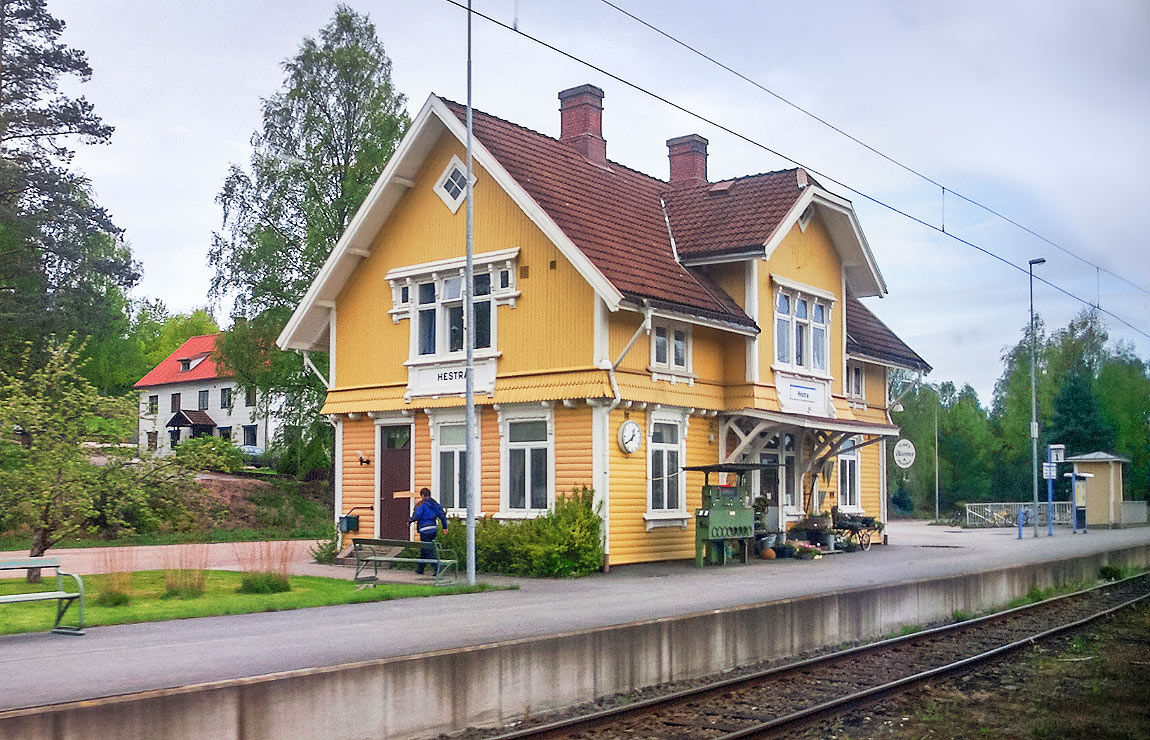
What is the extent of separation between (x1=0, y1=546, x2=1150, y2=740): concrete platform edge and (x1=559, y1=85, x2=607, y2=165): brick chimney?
14.9 m

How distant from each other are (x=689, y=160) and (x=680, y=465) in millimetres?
10680

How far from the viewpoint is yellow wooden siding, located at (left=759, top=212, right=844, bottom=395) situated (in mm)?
25203

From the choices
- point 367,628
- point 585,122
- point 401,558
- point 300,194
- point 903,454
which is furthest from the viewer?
point 300,194

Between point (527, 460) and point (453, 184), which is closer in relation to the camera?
point (527, 460)

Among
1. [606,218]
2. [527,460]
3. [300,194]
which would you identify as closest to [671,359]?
[606,218]

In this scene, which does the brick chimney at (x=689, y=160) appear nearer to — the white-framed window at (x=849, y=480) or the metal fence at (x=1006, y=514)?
the white-framed window at (x=849, y=480)

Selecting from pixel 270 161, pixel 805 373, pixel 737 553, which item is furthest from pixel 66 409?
pixel 270 161

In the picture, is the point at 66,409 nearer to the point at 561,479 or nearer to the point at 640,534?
the point at 561,479

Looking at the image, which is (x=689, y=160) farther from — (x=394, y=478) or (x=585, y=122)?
(x=394, y=478)

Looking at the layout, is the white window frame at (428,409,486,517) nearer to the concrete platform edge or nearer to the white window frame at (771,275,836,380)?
the white window frame at (771,275,836,380)

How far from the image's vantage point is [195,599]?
17531 mm

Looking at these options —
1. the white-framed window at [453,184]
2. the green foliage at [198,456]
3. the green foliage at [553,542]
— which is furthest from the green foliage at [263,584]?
the white-framed window at [453,184]

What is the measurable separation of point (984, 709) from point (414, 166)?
17786mm

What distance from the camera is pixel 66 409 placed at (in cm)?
1864
